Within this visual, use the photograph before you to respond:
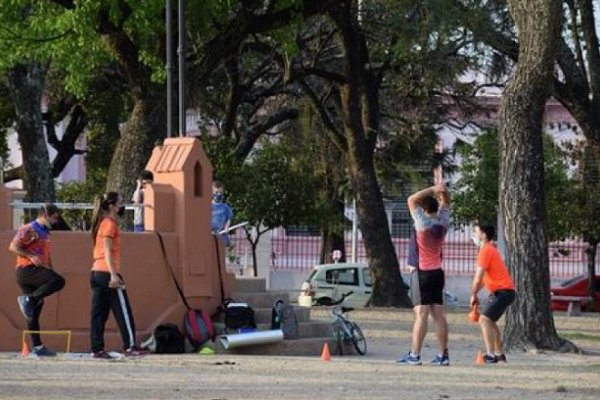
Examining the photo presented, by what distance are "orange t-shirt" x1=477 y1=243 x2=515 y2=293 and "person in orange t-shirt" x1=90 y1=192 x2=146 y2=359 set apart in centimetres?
400

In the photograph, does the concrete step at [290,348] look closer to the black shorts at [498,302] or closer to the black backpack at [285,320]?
the black backpack at [285,320]

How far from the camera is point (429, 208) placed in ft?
53.1

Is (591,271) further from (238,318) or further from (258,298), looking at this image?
(238,318)

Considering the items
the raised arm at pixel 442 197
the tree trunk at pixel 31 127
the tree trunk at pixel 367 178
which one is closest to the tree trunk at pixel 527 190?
the raised arm at pixel 442 197

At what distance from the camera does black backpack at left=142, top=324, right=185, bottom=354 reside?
18.0 m

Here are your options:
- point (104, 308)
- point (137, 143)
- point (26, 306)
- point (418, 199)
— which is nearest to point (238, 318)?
point (104, 308)

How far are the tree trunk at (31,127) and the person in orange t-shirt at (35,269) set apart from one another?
48.1ft

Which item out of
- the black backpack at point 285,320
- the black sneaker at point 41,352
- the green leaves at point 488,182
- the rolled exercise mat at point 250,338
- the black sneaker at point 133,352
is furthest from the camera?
the green leaves at point 488,182

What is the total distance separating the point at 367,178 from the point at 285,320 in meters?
14.2

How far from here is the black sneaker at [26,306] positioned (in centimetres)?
1727

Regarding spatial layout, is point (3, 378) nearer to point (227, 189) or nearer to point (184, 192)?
point (184, 192)

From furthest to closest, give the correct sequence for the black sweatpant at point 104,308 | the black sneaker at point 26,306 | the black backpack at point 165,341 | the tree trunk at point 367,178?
1. the tree trunk at point 367,178
2. the black backpack at point 165,341
3. the black sneaker at point 26,306
4. the black sweatpant at point 104,308

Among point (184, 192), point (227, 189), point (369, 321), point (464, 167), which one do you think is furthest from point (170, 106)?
point (464, 167)

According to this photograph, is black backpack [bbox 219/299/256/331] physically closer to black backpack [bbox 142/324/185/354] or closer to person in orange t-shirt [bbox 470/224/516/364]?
black backpack [bbox 142/324/185/354]
